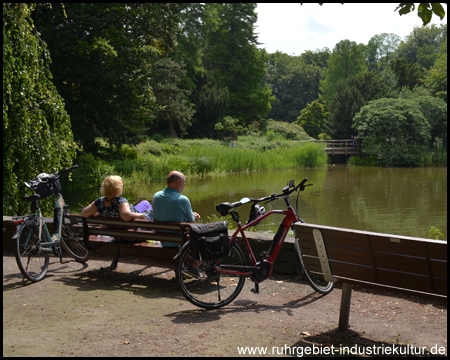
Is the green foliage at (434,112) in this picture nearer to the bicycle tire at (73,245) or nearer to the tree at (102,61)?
the tree at (102,61)

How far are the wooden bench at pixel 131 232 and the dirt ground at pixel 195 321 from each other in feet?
1.13

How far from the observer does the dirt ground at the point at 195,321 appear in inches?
134

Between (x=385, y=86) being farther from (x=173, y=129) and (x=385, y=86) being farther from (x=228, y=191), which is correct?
(x=228, y=191)

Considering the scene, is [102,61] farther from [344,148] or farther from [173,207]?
[344,148]

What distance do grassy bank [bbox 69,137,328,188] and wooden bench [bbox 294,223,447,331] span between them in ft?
52.2

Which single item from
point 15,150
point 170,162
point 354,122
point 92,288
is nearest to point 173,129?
point 170,162

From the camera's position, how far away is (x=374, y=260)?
352 centimetres

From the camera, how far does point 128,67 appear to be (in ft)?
59.9

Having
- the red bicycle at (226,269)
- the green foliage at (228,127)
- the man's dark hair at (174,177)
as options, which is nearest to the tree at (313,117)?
the green foliage at (228,127)

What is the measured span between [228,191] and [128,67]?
5919 millimetres

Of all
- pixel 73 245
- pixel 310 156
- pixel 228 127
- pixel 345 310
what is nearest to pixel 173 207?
pixel 73 245

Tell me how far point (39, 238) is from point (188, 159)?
20863 mm

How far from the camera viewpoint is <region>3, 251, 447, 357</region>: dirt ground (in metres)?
3.41

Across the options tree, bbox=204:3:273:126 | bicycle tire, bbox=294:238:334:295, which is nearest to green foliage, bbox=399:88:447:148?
tree, bbox=204:3:273:126
